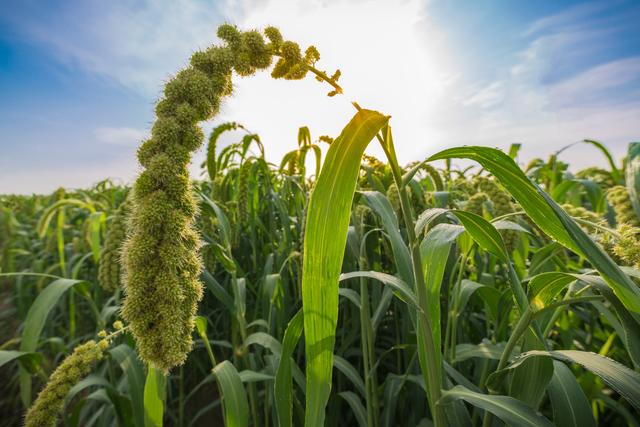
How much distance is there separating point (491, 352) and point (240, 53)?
1520mm

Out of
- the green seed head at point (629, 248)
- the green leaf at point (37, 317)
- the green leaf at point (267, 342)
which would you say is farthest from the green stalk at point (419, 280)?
the green leaf at point (37, 317)

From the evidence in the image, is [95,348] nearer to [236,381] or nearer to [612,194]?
[236,381]

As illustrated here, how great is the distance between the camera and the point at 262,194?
3865 mm

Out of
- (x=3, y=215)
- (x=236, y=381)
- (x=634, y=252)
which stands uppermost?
(x=3, y=215)

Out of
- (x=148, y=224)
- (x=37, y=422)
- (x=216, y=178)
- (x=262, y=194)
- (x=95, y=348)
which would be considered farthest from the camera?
(x=262, y=194)

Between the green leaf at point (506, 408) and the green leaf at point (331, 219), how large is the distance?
46 centimetres

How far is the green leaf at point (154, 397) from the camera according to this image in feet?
4.75

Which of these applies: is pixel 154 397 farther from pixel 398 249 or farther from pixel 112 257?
pixel 398 249

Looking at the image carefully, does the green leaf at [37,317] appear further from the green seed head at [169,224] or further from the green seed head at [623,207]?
the green seed head at [623,207]

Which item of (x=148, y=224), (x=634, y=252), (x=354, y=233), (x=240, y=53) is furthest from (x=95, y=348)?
(x=634, y=252)

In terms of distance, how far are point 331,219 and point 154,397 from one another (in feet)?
3.83

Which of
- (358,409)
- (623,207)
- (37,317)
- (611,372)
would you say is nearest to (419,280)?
(611,372)

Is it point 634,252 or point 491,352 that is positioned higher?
point 634,252

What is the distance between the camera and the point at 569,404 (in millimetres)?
1193
